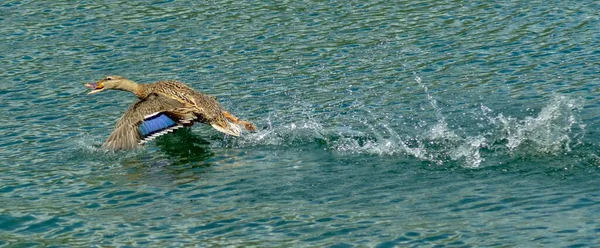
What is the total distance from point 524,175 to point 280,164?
A: 287 cm

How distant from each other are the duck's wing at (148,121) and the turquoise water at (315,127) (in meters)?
0.26

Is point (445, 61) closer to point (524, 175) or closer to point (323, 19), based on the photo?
point (323, 19)

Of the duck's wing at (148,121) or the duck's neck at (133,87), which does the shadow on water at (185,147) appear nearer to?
the duck's wing at (148,121)

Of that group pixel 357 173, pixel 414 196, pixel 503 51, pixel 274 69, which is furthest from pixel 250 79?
pixel 414 196

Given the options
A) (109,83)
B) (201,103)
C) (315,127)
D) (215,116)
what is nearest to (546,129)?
(315,127)

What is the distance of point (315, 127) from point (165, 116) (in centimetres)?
189

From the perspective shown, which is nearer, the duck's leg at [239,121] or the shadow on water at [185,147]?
the shadow on water at [185,147]

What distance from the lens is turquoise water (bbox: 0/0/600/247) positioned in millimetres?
11156

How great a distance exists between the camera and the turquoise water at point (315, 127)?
11.2 meters

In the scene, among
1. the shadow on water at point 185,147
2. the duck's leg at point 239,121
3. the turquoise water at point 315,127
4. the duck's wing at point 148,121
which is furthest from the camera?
the duck's leg at point 239,121

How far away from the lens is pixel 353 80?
665 inches

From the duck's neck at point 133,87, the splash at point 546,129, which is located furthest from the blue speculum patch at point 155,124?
the splash at point 546,129

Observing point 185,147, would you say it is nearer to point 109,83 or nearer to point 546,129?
point 109,83

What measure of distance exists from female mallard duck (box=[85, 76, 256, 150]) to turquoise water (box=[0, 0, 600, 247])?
263mm
